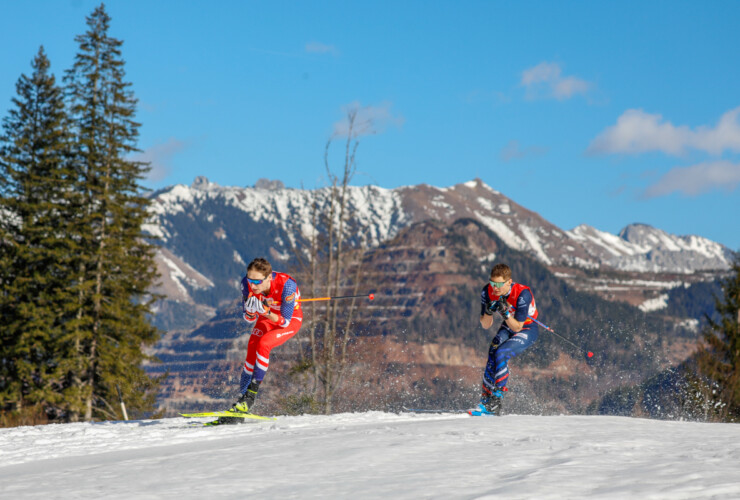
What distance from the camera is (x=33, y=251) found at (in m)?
35.1

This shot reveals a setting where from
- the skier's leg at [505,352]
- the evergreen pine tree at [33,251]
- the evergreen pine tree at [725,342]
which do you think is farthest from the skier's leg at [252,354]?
the evergreen pine tree at [725,342]

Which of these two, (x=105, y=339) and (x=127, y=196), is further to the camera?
(x=127, y=196)

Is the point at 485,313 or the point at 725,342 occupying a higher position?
the point at 485,313

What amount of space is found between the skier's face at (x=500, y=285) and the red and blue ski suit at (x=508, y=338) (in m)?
0.10

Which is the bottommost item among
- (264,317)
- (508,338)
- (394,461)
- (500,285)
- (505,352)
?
(394,461)

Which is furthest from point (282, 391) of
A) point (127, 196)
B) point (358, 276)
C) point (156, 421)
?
point (156, 421)

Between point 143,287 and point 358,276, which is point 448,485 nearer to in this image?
point 358,276

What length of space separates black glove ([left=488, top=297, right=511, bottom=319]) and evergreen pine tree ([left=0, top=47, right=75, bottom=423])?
2629 cm

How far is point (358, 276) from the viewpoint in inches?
1057

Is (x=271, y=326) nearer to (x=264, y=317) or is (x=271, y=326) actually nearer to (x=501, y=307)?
(x=264, y=317)

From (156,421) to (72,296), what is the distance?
25843 millimetres

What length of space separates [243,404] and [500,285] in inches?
149

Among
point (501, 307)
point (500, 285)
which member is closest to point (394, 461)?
point (500, 285)

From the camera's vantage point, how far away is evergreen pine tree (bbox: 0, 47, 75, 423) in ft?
112
